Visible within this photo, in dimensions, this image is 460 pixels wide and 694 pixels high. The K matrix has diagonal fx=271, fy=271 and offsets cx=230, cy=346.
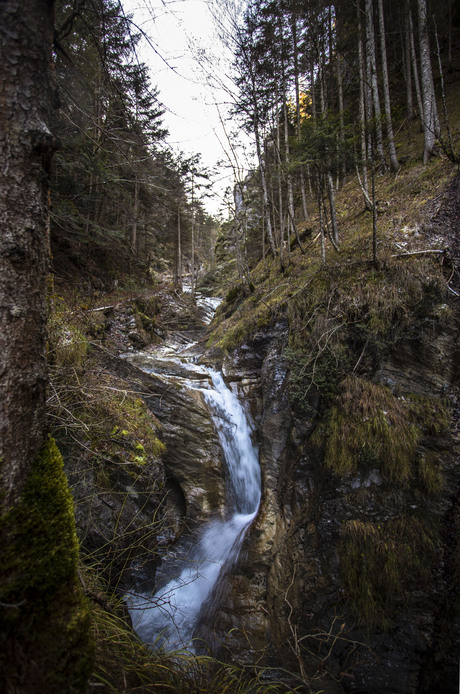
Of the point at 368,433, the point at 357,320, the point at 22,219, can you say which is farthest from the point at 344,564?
the point at 22,219

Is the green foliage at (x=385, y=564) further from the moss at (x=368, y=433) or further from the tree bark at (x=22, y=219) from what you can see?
the tree bark at (x=22, y=219)

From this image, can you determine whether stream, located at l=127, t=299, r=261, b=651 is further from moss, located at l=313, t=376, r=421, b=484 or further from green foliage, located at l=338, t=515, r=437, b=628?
moss, located at l=313, t=376, r=421, b=484

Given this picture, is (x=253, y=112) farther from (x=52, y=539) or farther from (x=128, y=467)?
(x=52, y=539)

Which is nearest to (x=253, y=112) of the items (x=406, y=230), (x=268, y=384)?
(x=406, y=230)

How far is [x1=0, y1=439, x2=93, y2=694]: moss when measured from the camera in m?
1.09

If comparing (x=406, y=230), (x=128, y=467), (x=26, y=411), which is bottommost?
(x=128, y=467)

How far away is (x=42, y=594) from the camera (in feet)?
4.06

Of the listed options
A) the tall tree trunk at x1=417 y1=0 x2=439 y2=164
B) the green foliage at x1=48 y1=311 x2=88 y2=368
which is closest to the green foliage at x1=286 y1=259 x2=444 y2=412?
the green foliage at x1=48 y1=311 x2=88 y2=368

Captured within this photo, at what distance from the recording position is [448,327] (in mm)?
4086

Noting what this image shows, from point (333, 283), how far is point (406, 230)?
6.06 feet

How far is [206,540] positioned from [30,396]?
508 cm

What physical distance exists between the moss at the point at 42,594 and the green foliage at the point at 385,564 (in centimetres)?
330

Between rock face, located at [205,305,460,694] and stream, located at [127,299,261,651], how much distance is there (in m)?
0.54

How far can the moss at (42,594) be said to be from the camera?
42.9 inches
